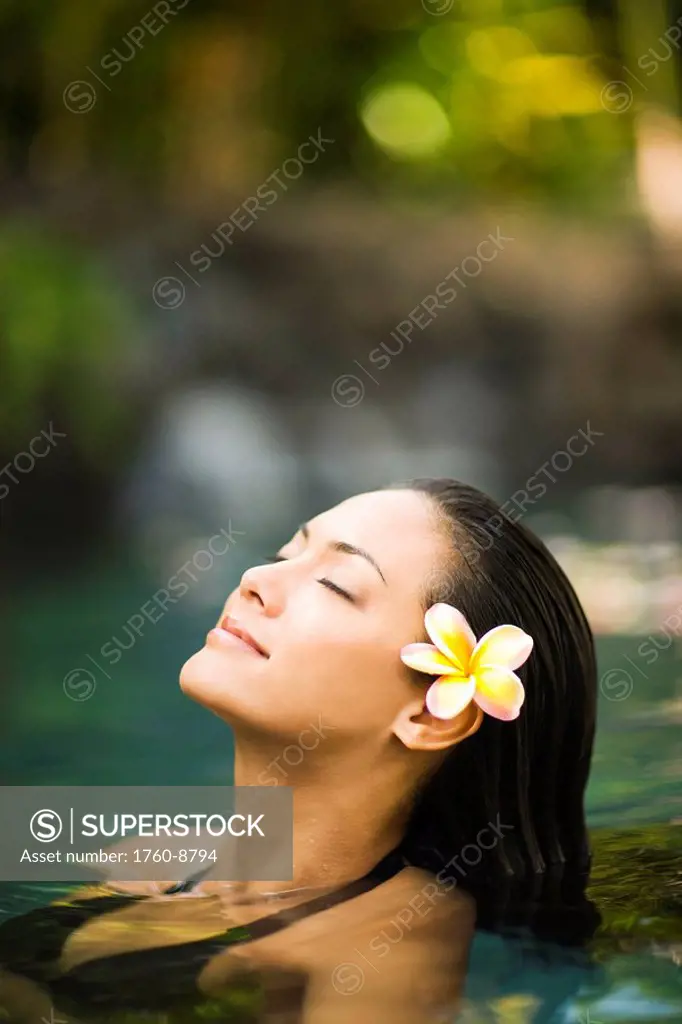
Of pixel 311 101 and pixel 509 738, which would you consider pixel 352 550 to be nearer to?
pixel 509 738

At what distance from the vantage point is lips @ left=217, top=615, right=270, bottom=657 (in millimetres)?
1282

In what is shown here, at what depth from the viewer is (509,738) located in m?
1.30

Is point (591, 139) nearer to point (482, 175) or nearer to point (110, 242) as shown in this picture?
point (482, 175)

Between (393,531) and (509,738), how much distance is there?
0.24 m

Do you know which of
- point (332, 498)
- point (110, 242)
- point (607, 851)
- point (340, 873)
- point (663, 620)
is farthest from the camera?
point (110, 242)

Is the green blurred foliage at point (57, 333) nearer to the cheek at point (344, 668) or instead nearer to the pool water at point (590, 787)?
the pool water at point (590, 787)

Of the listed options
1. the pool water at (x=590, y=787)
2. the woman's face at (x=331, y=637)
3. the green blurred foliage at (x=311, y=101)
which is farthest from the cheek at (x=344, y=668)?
the green blurred foliage at (x=311, y=101)

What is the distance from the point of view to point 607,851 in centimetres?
154

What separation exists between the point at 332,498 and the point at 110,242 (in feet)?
3.04

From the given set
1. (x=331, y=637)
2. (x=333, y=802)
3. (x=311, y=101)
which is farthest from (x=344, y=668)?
(x=311, y=101)

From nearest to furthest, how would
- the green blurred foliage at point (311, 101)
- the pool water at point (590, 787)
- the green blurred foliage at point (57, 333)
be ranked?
1. the pool water at point (590, 787)
2. the green blurred foliage at point (57, 333)
3. the green blurred foliage at point (311, 101)

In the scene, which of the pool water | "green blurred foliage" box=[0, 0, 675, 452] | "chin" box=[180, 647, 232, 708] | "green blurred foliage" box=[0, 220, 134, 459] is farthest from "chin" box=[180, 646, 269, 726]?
"green blurred foliage" box=[0, 0, 675, 452]

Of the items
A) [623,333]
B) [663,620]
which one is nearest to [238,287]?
[623,333]

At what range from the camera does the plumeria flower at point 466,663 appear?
121 centimetres
